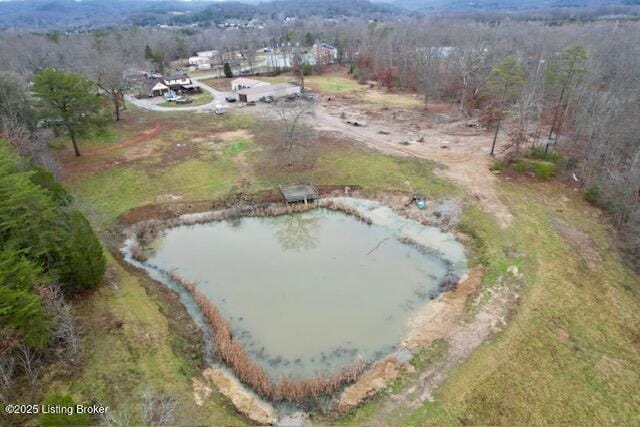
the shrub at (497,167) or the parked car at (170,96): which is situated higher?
the shrub at (497,167)

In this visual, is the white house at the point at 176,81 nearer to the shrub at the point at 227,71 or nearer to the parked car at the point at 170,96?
the parked car at the point at 170,96

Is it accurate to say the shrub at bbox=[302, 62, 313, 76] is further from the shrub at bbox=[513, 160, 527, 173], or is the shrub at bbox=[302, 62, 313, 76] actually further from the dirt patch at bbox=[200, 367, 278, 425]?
the dirt patch at bbox=[200, 367, 278, 425]

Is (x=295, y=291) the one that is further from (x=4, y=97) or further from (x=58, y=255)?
(x=4, y=97)

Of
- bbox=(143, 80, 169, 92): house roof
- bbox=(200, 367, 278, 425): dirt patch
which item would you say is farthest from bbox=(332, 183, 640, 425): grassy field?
bbox=(143, 80, 169, 92): house roof

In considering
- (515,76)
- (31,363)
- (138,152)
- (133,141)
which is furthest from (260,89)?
(31,363)

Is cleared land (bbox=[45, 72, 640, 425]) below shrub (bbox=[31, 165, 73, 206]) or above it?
below

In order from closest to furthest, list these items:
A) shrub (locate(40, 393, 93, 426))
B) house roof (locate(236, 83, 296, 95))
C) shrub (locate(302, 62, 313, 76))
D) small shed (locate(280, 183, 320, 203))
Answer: shrub (locate(40, 393, 93, 426)) < small shed (locate(280, 183, 320, 203)) < house roof (locate(236, 83, 296, 95)) < shrub (locate(302, 62, 313, 76))

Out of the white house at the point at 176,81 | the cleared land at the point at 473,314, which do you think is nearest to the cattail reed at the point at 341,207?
the cleared land at the point at 473,314
